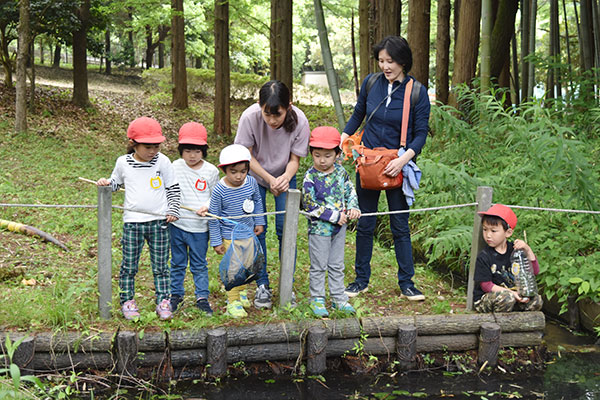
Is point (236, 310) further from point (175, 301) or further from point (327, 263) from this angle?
point (327, 263)

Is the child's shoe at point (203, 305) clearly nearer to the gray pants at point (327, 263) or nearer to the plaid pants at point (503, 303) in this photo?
the gray pants at point (327, 263)

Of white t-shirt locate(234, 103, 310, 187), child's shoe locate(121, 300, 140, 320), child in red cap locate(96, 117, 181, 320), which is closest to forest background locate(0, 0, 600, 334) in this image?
child's shoe locate(121, 300, 140, 320)

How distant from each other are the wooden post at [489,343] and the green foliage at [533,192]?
3.57ft

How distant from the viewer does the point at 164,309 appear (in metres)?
4.66

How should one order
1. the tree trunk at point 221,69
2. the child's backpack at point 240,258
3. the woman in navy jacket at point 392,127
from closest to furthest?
the child's backpack at point 240,258 → the woman in navy jacket at point 392,127 → the tree trunk at point 221,69

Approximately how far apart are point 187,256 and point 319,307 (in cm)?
113

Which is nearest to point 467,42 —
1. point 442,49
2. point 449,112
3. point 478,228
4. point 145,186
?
point 449,112

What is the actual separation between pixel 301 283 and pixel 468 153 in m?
3.28

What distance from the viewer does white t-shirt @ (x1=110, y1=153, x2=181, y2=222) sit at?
4.47 metres

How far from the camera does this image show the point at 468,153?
785cm

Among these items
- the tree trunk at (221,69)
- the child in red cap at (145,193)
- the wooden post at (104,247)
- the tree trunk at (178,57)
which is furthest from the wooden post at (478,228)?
the tree trunk at (178,57)

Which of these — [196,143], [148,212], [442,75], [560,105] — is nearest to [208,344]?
[148,212]

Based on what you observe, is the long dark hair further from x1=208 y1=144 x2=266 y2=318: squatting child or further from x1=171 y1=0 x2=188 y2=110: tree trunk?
x1=171 y1=0 x2=188 y2=110: tree trunk

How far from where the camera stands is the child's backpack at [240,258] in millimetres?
4500
